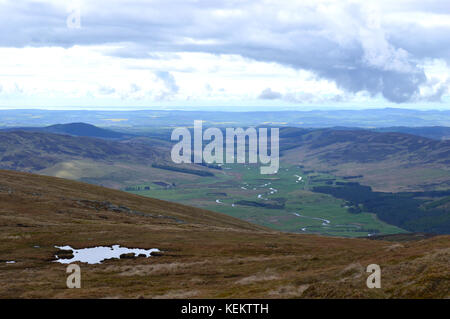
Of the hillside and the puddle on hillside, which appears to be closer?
the hillside

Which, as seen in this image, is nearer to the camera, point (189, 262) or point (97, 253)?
point (189, 262)

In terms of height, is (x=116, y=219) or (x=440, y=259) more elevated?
(x=440, y=259)

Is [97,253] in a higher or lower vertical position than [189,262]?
lower
